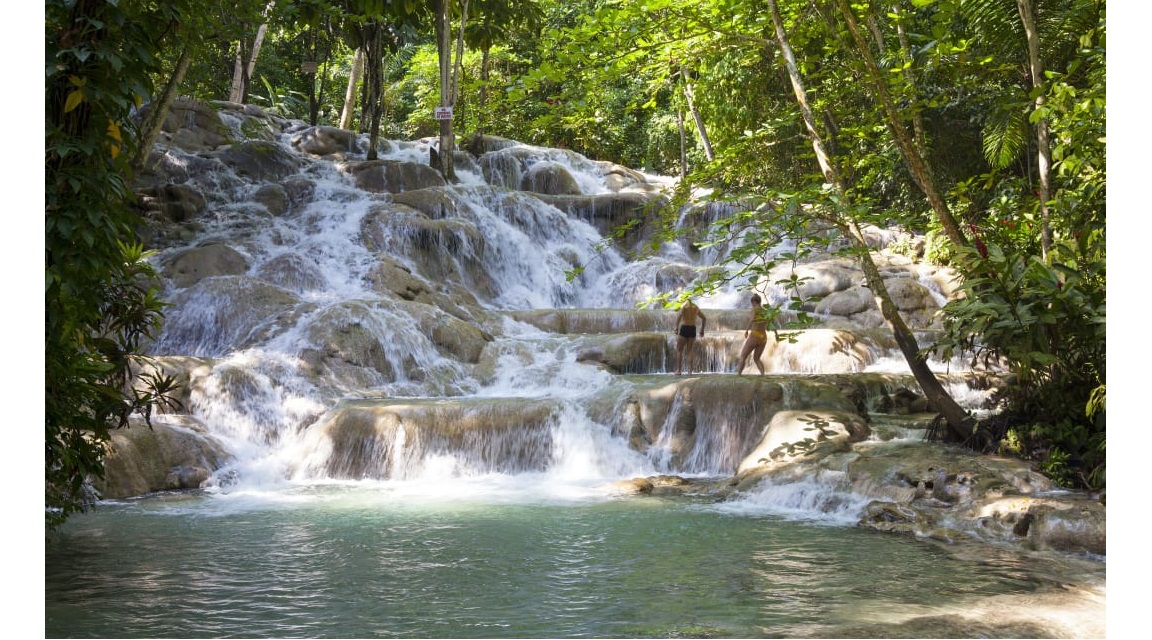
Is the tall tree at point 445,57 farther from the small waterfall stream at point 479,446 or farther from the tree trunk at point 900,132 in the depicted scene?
the tree trunk at point 900,132

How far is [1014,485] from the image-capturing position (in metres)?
7.65

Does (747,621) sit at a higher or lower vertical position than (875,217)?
lower

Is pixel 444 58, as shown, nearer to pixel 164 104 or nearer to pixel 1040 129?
pixel 164 104

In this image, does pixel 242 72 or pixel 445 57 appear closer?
pixel 445 57

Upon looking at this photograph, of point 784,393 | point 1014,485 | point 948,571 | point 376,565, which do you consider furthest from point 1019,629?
point 784,393

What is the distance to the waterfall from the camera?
10492mm

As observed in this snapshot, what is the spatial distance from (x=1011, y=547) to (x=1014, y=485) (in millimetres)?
1067

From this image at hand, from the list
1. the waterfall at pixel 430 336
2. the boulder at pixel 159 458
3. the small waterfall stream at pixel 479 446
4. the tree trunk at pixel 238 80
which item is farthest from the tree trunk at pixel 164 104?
the tree trunk at pixel 238 80

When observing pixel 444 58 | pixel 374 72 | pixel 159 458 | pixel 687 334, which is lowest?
pixel 159 458

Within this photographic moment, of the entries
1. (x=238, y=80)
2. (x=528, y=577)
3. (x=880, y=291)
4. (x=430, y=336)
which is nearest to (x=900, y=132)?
(x=880, y=291)

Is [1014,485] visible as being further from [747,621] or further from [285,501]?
[285,501]

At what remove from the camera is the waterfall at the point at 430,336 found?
10.5m

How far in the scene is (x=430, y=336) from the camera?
13.9 meters

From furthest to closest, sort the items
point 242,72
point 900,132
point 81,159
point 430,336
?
point 242,72 < point 430,336 < point 900,132 < point 81,159
